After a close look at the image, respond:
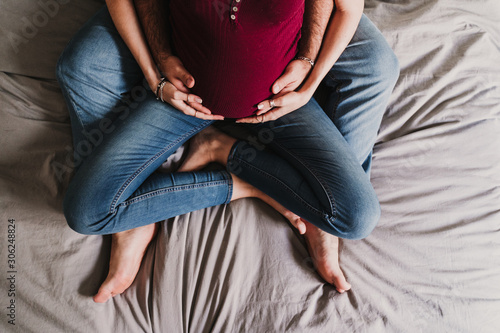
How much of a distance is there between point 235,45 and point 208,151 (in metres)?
0.37

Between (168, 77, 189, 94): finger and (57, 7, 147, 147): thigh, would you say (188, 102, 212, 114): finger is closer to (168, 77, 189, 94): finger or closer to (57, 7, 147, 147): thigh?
(168, 77, 189, 94): finger

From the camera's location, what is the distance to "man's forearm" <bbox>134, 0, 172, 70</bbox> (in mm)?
934

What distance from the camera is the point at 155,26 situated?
94 cm

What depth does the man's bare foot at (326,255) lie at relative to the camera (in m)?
0.98

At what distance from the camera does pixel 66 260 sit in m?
0.98

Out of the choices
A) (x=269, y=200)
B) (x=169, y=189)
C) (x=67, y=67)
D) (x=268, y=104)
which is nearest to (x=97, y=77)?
(x=67, y=67)

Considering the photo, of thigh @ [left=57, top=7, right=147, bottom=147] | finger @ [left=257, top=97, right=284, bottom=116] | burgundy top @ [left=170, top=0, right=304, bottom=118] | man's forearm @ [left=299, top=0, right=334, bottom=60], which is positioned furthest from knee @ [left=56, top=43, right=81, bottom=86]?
man's forearm @ [left=299, top=0, right=334, bottom=60]

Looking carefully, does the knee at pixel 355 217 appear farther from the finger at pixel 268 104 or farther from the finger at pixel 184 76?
the finger at pixel 184 76

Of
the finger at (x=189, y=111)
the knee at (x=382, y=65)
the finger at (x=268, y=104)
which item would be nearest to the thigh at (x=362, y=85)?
the knee at (x=382, y=65)

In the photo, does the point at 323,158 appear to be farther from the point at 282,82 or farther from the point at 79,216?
the point at 79,216

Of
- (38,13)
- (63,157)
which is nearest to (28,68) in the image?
(38,13)

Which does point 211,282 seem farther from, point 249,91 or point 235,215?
point 249,91

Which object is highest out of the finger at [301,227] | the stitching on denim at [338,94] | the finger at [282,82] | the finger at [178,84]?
the finger at [178,84]

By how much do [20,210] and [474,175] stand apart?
1.31m
